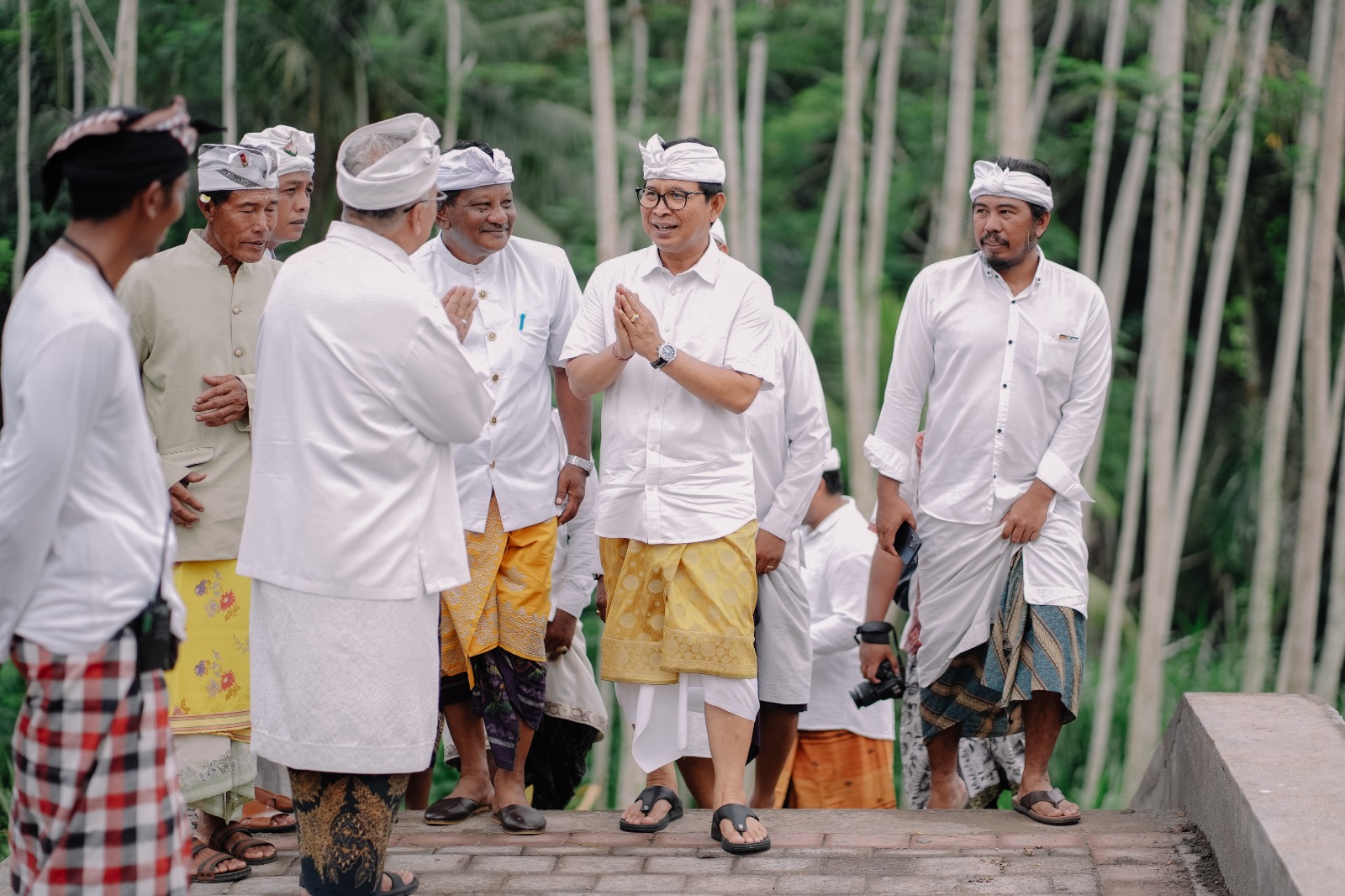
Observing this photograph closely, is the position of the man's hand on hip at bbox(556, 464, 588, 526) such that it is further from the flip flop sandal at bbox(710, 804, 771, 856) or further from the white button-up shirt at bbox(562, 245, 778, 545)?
the flip flop sandal at bbox(710, 804, 771, 856)

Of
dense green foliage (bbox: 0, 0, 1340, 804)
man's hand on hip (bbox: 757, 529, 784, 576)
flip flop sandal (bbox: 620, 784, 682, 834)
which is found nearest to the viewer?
flip flop sandal (bbox: 620, 784, 682, 834)

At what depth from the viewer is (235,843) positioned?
179 inches

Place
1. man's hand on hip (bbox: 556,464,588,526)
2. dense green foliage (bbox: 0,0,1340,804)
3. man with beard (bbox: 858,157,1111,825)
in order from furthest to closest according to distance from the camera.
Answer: dense green foliage (bbox: 0,0,1340,804)
man's hand on hip (bbox: 556,464,588,526)
man with beard (bbox: 858,157,1111,825)

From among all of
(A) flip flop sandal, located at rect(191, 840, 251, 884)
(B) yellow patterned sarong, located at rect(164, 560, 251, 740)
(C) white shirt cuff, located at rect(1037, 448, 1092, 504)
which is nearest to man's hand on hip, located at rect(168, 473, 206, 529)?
(B) yellow patterned sarong, located at rect(164, 560, 251, 740)

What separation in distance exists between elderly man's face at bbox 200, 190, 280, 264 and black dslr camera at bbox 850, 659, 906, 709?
261cm

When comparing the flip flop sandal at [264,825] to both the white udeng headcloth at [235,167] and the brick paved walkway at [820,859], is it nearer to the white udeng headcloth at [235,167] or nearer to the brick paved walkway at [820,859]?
the brick paved walkway at [820,859]

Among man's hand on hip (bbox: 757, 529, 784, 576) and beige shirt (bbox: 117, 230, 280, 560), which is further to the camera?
man's hand on hip (bbox: 757, 529, 784, 576)

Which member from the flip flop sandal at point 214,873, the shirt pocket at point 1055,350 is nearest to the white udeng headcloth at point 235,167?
the flip flop sandal at point 214,873

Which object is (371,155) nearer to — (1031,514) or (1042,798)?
(1031,514)

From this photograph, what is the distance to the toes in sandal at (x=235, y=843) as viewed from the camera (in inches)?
179

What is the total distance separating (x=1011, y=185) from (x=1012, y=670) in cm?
156

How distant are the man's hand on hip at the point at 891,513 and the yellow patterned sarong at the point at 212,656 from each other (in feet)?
6.98

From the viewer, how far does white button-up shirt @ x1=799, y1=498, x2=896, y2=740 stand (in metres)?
6.39

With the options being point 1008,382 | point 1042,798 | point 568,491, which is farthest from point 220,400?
point 1042,798
